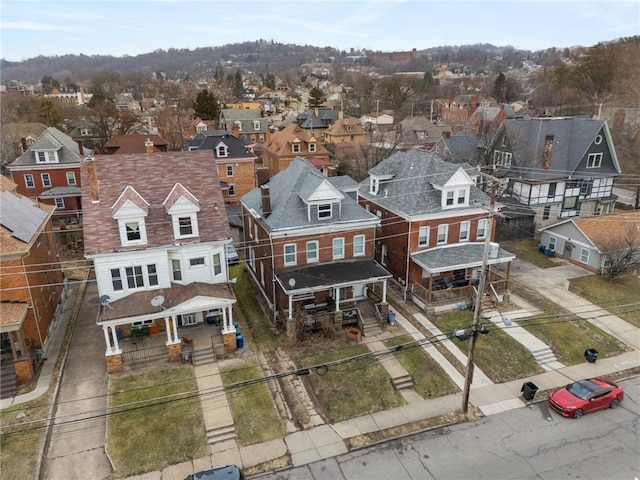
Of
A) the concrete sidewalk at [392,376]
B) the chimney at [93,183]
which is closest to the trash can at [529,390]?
the concrete sidewalk at [392,376]

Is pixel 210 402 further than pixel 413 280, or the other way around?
pixel 413 280

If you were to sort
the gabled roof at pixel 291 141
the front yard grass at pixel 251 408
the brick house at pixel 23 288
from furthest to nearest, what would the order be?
1. the gabled roof at pixel 291 141
2. the brick house at pixel 23 288
3. the front yard grass at pixel 251 408

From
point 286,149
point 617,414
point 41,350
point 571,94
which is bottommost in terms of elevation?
point 617,414

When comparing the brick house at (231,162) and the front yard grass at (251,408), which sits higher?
the brick house at (231,162)

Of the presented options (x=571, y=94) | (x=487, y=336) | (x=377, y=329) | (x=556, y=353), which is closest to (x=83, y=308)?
(x=377, y=329)

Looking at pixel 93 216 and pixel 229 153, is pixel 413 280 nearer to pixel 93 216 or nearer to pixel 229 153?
pixel 93 216

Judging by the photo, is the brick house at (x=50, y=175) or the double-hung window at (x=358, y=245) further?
the brick house at (x=50, y=175)

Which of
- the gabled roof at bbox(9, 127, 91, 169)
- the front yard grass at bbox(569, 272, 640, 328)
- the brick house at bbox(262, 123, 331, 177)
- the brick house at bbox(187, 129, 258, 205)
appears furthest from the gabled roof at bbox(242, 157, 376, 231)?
the brick house at bbox(262, 123, 331, 177)

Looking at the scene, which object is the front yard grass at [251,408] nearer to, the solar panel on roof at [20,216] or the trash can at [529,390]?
the trash can at [529,390]
